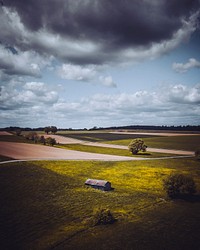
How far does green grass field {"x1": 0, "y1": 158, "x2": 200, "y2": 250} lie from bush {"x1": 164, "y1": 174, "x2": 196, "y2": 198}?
1.55m

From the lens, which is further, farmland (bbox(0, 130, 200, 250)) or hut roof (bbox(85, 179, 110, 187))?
hut roof (bbox(85, 179, 110, 187))

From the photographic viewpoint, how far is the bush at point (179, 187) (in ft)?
114

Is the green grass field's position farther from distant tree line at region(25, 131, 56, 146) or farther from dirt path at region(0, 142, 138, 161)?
distant tree line at region(25, 131, 56, 146)

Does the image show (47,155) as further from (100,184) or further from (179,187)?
(179,187)

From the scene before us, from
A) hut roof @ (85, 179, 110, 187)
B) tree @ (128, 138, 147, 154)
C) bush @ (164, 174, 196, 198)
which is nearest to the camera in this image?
bush @ (164, 174, 196, 198)

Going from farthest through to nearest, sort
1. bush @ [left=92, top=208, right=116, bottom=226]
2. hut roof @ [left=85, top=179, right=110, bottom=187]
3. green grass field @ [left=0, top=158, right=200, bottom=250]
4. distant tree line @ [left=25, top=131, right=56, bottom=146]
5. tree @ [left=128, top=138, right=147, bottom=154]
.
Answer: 1. distant tree line @ [left=25, top=131, right=56, bottom=146]
2. tree @ [left=128, top=138, right=147, bottom=154]
3. hut roof @ [left=85, top=179, right=110, bottom=187]
4. bush @ [left=92, top=208, right=116, bottom=226]
5. green grass field @ [left=0, top=158, right=200, bottom=250]

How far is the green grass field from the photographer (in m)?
21.2

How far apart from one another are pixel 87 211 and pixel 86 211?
0.14 metres

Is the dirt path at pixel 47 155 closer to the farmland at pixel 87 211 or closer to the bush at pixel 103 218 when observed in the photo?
the farmland at pixel 87 211

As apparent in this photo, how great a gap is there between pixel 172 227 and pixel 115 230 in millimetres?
6530

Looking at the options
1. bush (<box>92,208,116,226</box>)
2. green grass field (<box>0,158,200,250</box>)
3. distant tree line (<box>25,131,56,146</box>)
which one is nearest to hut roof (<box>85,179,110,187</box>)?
green grass field (<box>0,158,200,250</box>)

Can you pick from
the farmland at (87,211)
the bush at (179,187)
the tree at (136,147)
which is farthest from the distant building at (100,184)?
the tree at (136,147)

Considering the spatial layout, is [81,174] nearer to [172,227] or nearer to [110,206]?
[110,206]

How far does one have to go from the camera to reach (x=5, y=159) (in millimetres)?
57250
